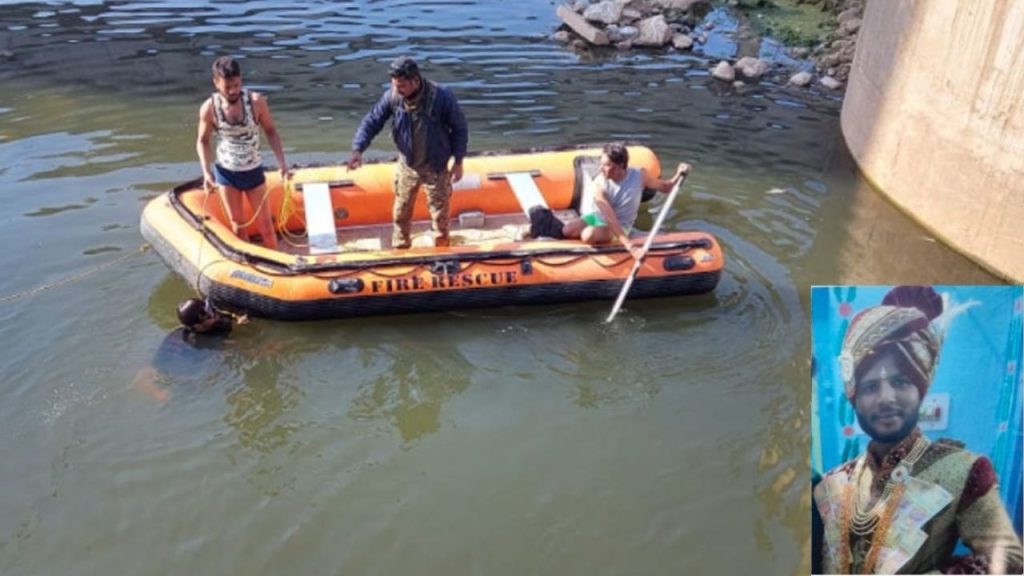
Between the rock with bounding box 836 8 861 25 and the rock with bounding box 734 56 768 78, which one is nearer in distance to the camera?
the rock with bounding box 734 56 768 78

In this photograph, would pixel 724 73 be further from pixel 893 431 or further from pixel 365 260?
pixel 893 431

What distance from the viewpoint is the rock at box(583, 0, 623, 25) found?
14.6 meters

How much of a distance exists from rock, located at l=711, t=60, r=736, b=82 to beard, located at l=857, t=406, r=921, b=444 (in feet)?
34.9

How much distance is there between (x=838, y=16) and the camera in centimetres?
1505

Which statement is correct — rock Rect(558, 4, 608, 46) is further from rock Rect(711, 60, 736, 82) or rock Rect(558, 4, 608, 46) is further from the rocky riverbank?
rock Rect(711, 60, 736, 82)

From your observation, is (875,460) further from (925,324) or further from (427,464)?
(427,464)

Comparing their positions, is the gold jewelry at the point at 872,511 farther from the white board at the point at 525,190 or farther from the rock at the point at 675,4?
the rock at the point at 675,4

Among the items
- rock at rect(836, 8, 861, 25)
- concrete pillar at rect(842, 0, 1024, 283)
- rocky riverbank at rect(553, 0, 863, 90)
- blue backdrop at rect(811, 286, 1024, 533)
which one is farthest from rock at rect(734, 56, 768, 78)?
blue backdrop at rect(811, 286, 1024, 533)

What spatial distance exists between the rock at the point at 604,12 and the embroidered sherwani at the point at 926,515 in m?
12.6

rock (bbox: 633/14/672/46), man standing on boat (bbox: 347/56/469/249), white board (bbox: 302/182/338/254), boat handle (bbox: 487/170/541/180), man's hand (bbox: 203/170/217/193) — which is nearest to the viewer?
man standing on boat (bbox: 347/56/469/249)

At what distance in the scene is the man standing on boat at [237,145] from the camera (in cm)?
673

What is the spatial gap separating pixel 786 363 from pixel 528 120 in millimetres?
5475

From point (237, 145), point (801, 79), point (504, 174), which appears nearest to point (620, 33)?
point (801, 79)

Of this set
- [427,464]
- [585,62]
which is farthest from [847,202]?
[427,464]
